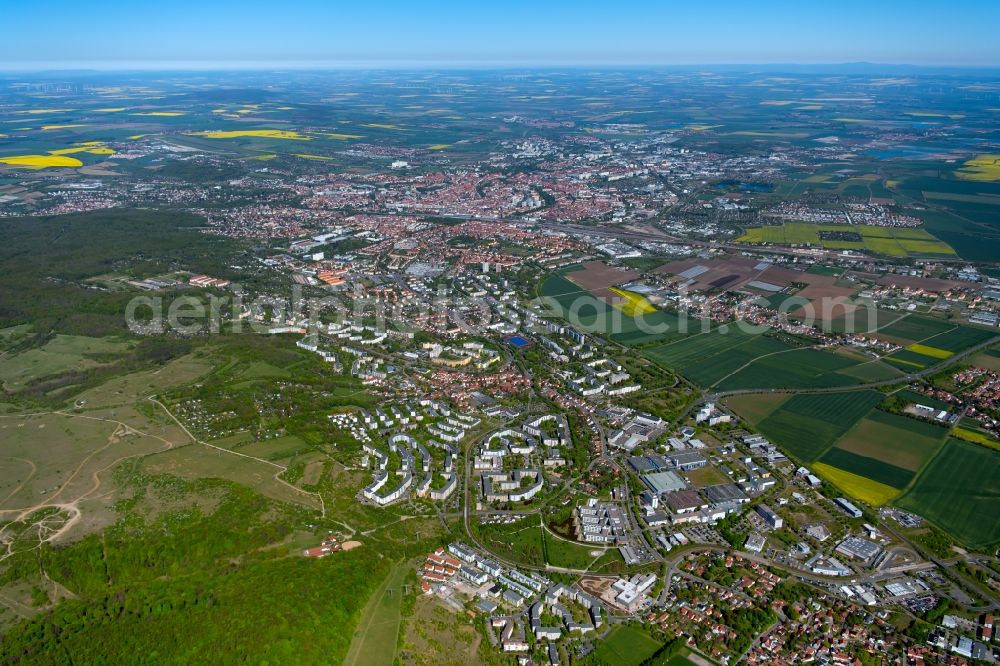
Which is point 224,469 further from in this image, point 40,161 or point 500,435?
point 40,161

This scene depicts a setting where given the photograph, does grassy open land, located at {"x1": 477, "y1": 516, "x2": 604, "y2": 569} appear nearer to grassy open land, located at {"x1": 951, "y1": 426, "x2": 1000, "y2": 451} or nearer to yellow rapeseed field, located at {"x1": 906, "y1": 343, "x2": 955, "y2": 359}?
grassy open land, located at {"x1": 951, "y1": 426, "x2": 1000, "y2": 451}

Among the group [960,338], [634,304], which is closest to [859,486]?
[960,338]

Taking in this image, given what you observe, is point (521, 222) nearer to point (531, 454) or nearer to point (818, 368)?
point (818, 368)

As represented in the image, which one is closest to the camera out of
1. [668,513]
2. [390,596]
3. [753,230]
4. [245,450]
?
[390,596]

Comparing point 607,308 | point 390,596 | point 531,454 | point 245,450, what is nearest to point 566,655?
point 390,596

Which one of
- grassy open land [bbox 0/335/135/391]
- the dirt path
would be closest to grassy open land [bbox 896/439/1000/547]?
the dirt path
